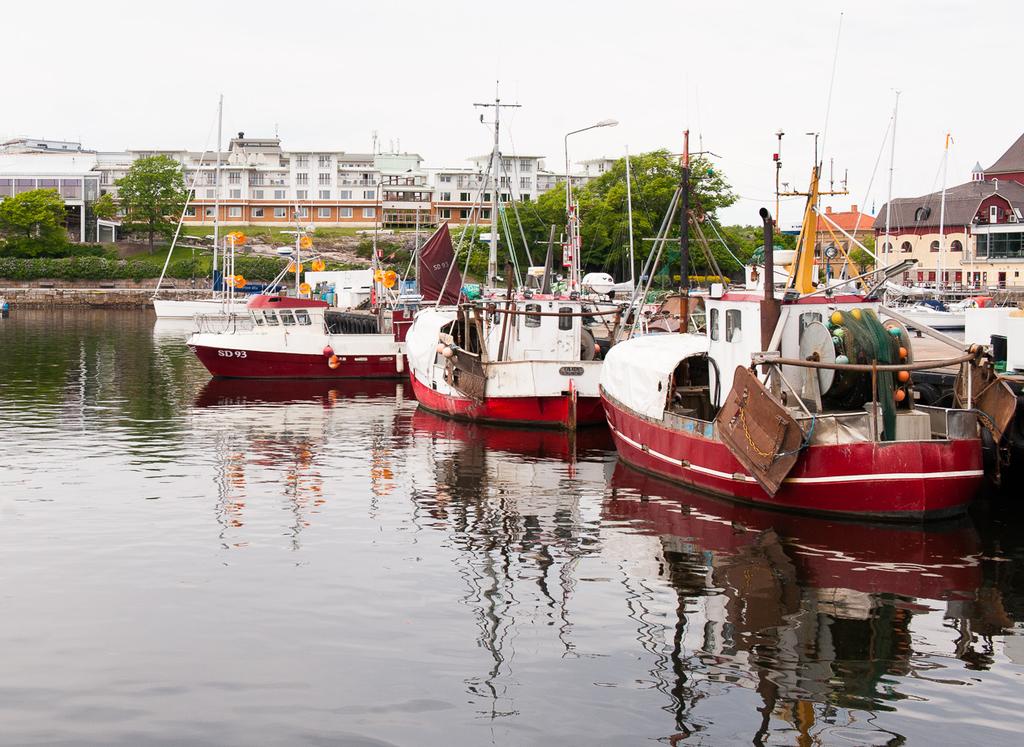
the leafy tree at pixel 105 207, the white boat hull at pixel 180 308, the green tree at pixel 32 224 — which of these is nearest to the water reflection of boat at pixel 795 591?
the white boat hull at pixel 180 308

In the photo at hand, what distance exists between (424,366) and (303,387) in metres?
10.7

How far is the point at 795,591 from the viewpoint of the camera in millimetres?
18109

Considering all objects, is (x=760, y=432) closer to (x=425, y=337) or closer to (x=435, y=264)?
(x=425, y=337)

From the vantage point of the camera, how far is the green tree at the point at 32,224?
13088 centimetres

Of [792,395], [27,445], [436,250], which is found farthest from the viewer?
[436,250]

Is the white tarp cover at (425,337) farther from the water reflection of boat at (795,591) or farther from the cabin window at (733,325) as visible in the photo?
the water reflection of boat at (795,591)

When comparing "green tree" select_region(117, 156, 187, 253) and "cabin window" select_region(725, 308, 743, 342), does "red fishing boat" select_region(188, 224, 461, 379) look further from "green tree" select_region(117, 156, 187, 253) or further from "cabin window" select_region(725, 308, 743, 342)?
"green tree" select_region(117, 156, 187, 253)

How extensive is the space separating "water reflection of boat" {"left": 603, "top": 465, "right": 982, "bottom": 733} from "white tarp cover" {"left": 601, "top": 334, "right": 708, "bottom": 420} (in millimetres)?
2624

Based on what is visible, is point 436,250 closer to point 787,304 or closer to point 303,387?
point 303,387

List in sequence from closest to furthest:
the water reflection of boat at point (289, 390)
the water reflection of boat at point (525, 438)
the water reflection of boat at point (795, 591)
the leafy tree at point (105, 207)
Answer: the water reflection of boat at point (795, 591)
the water reflection of boat at point (525, 438)
the water reflection of boat at point (289, 390)
the leafy tree at point (105, 207)

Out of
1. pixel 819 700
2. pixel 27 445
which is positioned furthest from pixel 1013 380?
pixel 27 445

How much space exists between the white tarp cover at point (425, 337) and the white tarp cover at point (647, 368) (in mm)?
10866

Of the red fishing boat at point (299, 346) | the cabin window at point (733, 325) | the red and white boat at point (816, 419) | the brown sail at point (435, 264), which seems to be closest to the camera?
the red and white boat at point (816, 419)

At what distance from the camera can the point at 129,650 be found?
15039 millimetres
